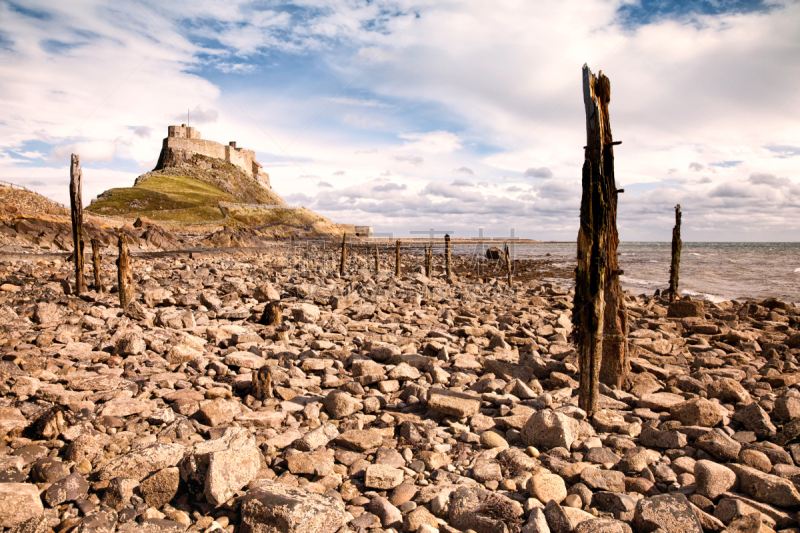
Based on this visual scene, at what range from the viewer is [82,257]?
41.8 feet

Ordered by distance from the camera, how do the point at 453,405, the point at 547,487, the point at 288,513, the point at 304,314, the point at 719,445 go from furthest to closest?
the point at 304,314 → the point at 453,405 → the point at 719,445 → the point at 547,487 → the point at 288,513

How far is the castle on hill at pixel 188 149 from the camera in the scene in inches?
4090

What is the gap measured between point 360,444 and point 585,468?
2.25 meters

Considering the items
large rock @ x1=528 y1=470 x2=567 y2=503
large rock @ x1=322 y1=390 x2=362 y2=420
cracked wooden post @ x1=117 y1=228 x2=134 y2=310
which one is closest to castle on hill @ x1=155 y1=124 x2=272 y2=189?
cracked wooden post @ x1=117 y1=228 x2=134 y2=310

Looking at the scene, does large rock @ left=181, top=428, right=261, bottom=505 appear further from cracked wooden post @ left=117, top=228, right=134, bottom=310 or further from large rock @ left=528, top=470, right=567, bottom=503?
cracked wooden post @ left=117, top=228, right=134, bottom=310

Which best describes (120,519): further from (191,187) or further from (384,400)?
(191,187)

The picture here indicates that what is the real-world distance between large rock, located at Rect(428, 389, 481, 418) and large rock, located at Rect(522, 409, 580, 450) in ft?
2.48

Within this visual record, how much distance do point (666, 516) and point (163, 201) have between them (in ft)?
275

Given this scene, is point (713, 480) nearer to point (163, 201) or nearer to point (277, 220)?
point (163, 201)

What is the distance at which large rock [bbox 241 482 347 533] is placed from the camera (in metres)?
3.09

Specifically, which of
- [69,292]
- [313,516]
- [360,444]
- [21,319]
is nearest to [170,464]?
[313,516]

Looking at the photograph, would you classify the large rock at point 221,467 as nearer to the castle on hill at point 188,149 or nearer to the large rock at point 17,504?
the large rock at point 17,504

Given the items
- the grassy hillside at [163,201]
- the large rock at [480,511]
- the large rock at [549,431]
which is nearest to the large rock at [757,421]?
the large rock at [549,431]

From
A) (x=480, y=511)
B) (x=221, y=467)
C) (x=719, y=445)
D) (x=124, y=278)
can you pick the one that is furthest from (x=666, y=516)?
(x=124, y=278)
